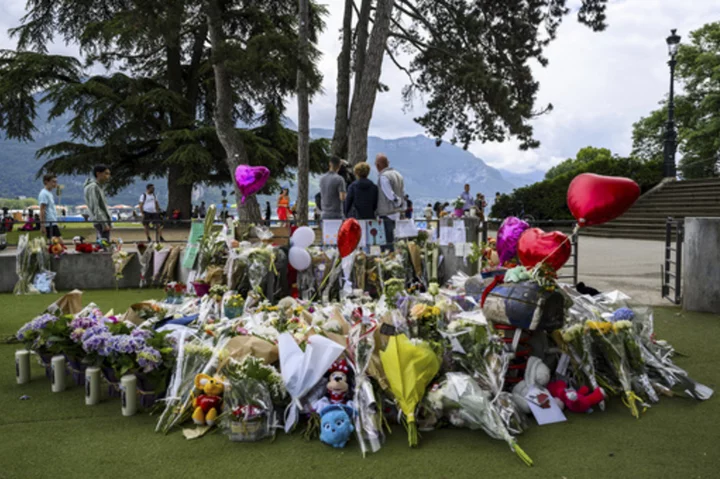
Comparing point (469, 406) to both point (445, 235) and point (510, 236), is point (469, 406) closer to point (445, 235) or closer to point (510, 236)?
point (510, 236)

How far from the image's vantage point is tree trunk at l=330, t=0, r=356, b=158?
43.4 feet

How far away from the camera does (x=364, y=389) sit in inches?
132

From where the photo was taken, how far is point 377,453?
3055mm

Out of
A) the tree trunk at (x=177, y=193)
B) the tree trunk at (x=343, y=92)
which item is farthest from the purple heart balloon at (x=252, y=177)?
the tree trunk at (x=177, y=193)

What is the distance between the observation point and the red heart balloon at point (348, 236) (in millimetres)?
6473

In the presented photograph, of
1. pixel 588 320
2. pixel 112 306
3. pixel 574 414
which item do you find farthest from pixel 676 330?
pixel 112 306

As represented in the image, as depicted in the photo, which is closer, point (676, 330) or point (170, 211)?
point (676, 330)

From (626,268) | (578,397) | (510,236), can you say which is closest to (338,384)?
(578,397)

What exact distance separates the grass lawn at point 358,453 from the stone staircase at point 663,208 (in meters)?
15.3

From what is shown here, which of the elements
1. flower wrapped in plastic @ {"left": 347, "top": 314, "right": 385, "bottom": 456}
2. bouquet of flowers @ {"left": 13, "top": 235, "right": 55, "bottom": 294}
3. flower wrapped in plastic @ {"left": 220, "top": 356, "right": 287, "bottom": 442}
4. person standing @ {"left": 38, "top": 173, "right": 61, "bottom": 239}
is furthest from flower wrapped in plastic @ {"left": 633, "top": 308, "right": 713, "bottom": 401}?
person standing @ {"left": 38, "top": 173, "right": 61, "bottom": 239}

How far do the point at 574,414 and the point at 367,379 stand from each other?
1451mm

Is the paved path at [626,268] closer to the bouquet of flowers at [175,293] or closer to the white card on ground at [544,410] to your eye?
the white card on ground at [544,410]

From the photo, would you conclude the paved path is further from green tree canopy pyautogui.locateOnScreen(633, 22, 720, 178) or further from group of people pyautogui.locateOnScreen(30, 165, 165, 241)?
green tree canopy pyautogui.locateOnScreen(633, 22, 720, 178)

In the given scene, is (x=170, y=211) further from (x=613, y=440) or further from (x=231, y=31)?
(x=613, y=440)
